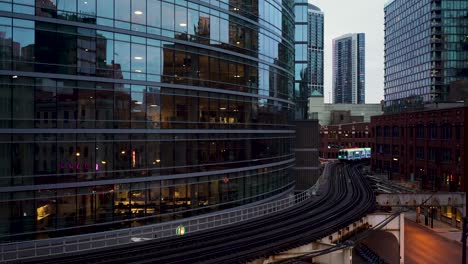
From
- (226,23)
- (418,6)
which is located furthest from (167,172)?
(418,6)

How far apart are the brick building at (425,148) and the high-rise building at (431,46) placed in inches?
1654

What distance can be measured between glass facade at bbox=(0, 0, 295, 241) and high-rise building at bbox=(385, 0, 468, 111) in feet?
339

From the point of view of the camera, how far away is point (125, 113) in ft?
99.7

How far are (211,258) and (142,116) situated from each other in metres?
11.0

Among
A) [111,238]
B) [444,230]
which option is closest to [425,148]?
[444,230]

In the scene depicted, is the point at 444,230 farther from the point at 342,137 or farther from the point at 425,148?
the point at 342,137

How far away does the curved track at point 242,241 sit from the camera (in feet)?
82.5

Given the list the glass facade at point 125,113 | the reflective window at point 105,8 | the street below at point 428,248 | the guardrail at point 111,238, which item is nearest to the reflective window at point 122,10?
the glass facade at point 125,113

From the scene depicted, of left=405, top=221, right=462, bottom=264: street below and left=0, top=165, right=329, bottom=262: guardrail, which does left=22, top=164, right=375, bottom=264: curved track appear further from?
left=405, top=221, right=462, bottom=264: street below

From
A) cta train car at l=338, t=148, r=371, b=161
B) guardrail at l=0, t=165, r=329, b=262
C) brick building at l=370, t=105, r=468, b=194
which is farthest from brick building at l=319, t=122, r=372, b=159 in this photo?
guardrail at l=0, t=165, r=329, b=262

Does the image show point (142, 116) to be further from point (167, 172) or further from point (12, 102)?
point (12, 102)

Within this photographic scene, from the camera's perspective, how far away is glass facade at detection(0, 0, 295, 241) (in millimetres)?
26188

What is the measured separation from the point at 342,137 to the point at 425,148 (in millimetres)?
65352

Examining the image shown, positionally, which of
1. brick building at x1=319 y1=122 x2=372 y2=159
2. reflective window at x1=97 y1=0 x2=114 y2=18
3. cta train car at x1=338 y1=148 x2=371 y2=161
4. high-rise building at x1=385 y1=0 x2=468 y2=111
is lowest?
cta train car at x1=338 y1=148 x2=371 y2=161
